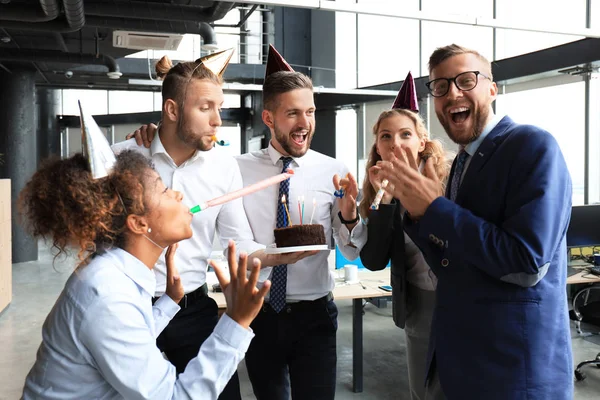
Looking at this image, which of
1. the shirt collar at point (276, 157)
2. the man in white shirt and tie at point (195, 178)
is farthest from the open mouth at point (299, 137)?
the man in white shirt and tie at point (195, 178)

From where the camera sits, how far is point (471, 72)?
1.66 meters

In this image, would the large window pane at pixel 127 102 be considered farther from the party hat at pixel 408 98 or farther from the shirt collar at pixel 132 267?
the shirt collar at pixel 132 267

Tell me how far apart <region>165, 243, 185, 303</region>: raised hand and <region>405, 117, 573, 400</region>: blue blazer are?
0.74 meters

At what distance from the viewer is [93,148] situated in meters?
1.37

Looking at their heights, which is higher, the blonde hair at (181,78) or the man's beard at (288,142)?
the blonde hair at (181,78)

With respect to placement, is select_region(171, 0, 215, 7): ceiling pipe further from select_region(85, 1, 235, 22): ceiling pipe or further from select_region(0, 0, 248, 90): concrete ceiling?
select_region(85, 1, 235, 22): ceiling pipe

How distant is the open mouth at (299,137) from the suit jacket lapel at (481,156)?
0.82 meters

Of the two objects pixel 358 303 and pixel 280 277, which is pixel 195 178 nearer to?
pixel 280 277

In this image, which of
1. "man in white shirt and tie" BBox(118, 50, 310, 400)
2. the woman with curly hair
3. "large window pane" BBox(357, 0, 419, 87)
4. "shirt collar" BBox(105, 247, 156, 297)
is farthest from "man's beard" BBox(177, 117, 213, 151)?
"large window pane" BBox(357, 0, 419, 87)

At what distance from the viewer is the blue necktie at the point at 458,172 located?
1.73 metres

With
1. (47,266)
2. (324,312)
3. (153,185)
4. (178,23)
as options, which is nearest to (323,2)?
(324,312)

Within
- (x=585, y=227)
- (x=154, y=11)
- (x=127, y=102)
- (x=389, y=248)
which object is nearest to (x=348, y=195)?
(x=389, y=248)

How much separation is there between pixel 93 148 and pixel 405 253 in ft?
4.58

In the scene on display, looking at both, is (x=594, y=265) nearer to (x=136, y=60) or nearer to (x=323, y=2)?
(x=323, y=2)
